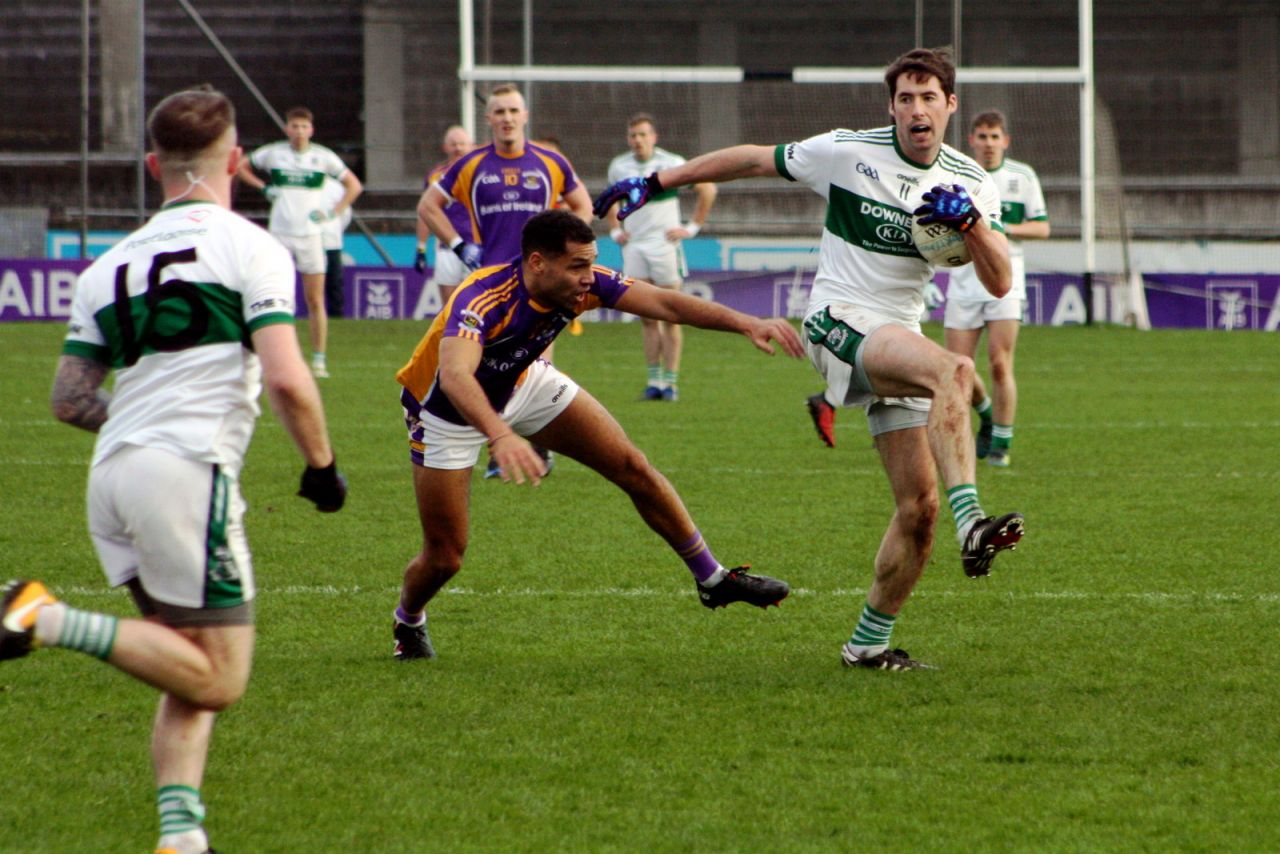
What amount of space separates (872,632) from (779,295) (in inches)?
780

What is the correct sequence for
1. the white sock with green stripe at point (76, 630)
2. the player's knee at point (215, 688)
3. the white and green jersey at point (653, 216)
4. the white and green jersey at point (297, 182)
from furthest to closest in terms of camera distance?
the white and green jersey at point (297, 182) → the white and green jersey at point (653, 216) → the player's knee at point (215, 688) → the white sock with green stripe at point (76, 630)

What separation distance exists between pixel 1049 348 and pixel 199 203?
18.6m

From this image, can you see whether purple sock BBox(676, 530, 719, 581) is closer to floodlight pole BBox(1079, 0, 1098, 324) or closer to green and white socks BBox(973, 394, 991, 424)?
green and white socks BBox(973, 394, 991, 424)

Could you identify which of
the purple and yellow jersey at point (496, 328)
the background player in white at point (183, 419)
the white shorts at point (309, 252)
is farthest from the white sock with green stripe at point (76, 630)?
the white shorts at point (309, 252)

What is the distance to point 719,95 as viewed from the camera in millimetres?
31703

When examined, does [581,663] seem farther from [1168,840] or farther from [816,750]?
[1168,840]

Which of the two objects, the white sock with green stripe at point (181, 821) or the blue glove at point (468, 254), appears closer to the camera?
the white sock with green stripe at point (181, 821)

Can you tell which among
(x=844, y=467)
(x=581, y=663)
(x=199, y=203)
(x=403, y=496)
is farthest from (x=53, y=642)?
(x=844, y=467)

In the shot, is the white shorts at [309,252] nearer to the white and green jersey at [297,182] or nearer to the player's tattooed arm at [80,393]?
the white and green jersey at [297,182]

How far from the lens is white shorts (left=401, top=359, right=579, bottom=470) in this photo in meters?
5.99

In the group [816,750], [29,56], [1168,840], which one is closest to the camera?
[1168,840]

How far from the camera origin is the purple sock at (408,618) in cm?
612

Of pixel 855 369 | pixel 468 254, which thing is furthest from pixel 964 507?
pixel 468 254

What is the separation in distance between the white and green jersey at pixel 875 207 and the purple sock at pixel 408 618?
5.78 ft
